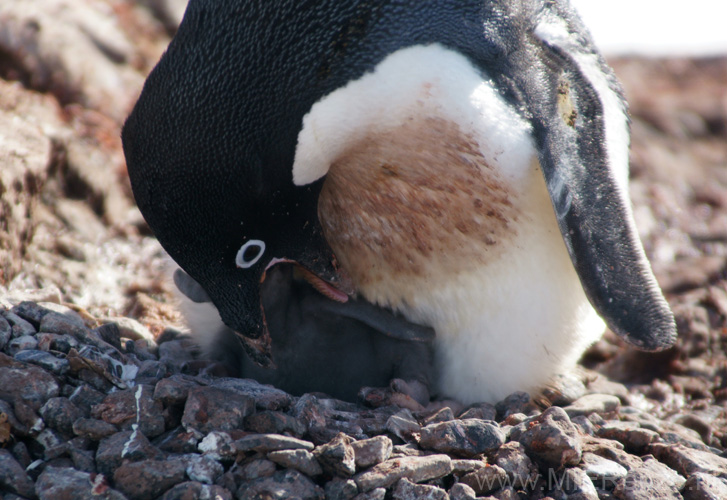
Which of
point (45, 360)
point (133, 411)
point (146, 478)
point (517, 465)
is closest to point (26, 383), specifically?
point (45, 360)

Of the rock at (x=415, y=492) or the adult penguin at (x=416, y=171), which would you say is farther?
the adult penguin at (x=416, y=171)

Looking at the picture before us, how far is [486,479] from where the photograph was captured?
1.48 meters

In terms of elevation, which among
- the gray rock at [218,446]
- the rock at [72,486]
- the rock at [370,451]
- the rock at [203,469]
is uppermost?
the rock at [370,451]

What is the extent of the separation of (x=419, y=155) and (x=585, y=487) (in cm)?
91

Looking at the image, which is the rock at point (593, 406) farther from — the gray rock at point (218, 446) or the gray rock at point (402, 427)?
the gray rock at point (218, 446)

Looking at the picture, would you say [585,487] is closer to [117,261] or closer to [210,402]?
[210,402]

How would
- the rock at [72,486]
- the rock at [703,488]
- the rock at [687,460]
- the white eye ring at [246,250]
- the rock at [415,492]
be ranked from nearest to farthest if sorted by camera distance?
the rock at [72,486], the rock at [415,492], the rock at [703,488], the rock at [687,460], the white eye ring at [246,250]

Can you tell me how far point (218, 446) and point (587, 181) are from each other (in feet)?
3.77

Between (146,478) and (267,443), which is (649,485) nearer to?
(267,443)

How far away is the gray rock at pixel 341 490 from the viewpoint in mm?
1367

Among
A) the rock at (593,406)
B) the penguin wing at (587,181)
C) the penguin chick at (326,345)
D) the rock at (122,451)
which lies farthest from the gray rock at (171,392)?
the rock at (593,406)

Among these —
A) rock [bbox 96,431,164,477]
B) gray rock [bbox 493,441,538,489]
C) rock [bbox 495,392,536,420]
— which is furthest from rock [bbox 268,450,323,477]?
rock [bbox 495,392,536,420]

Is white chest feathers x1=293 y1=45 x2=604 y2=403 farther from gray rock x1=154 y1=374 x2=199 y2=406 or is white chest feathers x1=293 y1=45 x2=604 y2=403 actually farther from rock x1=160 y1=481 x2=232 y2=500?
rock x1=160 y1=481 x2=232 y2=500

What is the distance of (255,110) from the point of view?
66.0 inches
